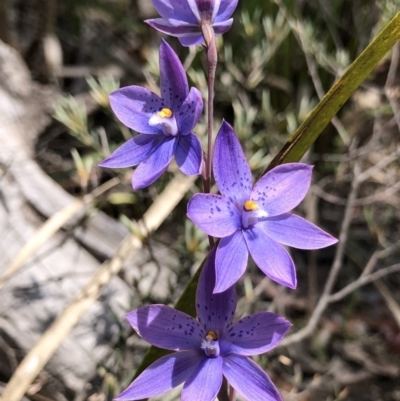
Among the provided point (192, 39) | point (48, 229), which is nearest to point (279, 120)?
point (48, 229)

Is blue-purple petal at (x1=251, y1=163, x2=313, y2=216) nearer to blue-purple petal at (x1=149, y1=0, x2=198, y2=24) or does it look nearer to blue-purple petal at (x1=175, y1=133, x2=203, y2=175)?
blue-purple petal at (x1=175, y1=133, x2=203, y2=175)

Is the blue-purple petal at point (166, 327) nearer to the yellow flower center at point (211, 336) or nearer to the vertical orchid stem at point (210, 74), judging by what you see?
the yellow flower center at point (211, 336)

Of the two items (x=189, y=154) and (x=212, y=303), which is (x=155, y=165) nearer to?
(x=189, y=154)

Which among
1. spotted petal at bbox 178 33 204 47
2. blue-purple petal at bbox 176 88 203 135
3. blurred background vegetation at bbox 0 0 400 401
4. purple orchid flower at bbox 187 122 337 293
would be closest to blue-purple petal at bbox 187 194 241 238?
purple orchid flower at bbox 187 122 337 293

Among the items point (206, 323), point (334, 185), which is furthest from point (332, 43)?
point (206, 323)

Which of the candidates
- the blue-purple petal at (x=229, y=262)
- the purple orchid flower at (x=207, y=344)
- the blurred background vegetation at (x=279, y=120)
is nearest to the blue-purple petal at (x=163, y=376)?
the purple orchid flower at (x=207, y=344)

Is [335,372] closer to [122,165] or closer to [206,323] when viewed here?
[206,323]
